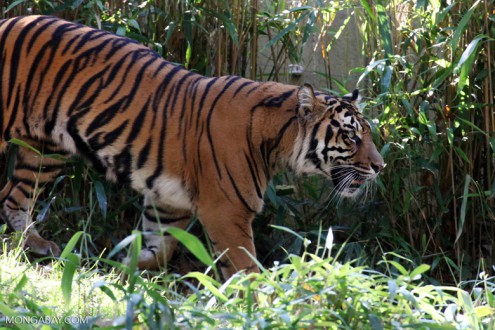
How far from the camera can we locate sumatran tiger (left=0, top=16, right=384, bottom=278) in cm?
468

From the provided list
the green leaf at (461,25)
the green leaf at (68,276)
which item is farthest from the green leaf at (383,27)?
the green leaf at (68,276)

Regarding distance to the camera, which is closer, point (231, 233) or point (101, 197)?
point (231, 233)

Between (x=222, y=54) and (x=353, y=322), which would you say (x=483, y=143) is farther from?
(x=353, y=322)

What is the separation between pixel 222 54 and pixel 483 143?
1.71 m

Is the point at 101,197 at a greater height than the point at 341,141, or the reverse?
the point at 341,141

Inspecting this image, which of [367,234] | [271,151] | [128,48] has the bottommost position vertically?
[367,234]

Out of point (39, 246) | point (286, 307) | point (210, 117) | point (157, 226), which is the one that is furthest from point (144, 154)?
point (286, 307)

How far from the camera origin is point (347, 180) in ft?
15.8

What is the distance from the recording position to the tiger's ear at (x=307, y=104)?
4.66 meters

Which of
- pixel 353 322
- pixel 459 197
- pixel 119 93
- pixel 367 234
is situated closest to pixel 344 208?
pixel 367 234

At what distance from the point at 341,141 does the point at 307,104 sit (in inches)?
10.8

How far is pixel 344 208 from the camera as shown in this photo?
577 cm

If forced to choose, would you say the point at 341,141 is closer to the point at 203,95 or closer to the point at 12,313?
the point at 203,95

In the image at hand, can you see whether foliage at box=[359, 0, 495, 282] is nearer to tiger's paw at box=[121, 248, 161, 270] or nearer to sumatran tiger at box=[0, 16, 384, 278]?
sumatran tiger at box=[0, 16, 384, 278]
